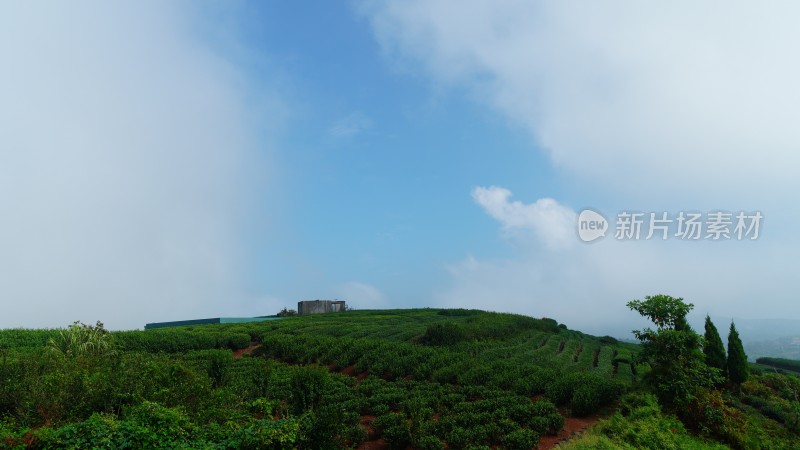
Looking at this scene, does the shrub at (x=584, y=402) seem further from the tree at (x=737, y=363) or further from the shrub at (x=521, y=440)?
the tree at (x=737, y=363)

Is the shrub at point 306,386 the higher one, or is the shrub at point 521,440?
the shrub at point 306,386

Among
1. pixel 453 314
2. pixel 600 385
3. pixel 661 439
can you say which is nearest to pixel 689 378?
pixel 600 385

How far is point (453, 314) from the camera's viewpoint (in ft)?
129

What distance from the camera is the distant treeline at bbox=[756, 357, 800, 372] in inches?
1369

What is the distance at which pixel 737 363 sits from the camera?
72.3 ft

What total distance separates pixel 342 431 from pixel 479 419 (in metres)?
3.87

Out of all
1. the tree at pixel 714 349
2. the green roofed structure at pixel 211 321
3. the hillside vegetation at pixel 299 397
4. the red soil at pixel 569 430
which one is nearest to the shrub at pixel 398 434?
the hillside vegetation at pixel 299 397

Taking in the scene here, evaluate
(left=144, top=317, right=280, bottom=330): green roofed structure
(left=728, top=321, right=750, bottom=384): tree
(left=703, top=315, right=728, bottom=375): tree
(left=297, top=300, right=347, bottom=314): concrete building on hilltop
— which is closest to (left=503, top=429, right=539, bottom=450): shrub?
(left=703, top=315, right=728, bottom=375): tree

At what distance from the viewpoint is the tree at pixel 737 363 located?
72.1ft

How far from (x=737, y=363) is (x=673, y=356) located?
34.8 feet

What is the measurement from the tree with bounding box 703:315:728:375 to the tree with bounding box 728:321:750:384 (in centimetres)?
27

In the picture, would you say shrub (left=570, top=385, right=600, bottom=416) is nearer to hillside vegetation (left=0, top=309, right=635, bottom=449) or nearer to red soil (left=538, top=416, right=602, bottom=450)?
hillside vegetation (left=0, top=309, right=635, bottom=449)

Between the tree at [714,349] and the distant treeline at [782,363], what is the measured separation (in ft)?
61.1

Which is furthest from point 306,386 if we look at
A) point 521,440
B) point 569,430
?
point 569,430
